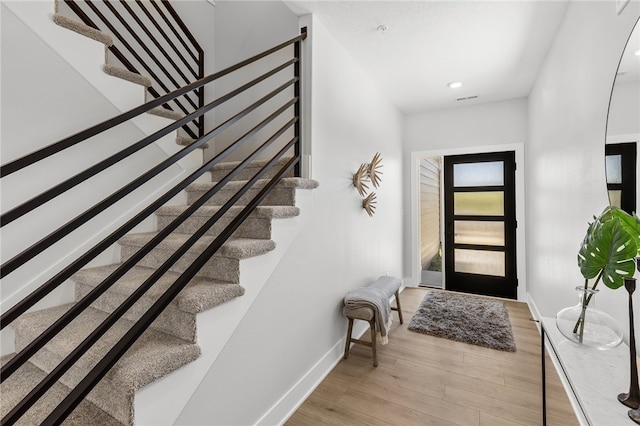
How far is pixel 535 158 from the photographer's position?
3.40m

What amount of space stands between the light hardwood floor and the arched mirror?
1.48m

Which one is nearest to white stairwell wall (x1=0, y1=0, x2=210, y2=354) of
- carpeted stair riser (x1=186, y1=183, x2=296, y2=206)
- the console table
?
carpeted stair riser (x1=186, y1=183, x2=296, y2=206)

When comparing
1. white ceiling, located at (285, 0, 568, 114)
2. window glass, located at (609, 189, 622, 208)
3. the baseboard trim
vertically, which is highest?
white ceiling, located at (285, 0, 568, 114)

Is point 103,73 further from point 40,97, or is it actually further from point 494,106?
point 494,106

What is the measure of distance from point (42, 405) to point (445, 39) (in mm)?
3350

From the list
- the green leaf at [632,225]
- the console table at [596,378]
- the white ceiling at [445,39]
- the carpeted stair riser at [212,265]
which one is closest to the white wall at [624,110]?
the green leaf at [632,225]

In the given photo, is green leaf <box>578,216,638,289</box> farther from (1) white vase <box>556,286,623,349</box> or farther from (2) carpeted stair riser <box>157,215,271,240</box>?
(2) carpeted stair riser <box>157,215,271,240</box>

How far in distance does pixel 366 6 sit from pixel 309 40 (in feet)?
1.47

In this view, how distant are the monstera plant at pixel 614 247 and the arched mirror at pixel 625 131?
0.32m

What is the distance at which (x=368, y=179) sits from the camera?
3150 mm

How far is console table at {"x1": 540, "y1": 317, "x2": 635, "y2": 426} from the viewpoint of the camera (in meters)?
0.90

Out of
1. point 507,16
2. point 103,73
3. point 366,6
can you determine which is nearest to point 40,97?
point 103,73

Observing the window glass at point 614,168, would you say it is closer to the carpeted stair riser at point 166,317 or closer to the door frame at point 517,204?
the carpeted stair riser at point 166,317

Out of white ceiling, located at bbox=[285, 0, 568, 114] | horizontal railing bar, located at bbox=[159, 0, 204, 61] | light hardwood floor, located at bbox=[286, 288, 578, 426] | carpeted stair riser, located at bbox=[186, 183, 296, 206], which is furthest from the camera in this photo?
horizontal railing bar, located at bbox=[159, 0, 204, 61]
